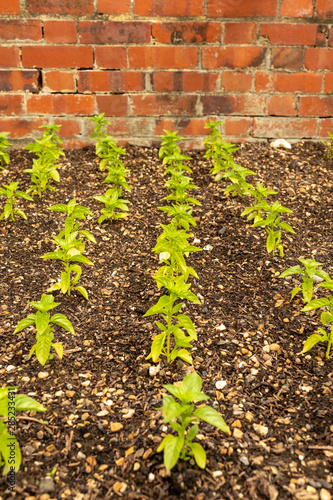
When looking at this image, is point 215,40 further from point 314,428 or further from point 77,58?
point 314,428

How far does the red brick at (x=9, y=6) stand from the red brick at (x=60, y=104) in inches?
21.5

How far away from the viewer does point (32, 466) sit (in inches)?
56.7

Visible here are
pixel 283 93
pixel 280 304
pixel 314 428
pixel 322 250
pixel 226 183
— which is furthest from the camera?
pixel 283 93

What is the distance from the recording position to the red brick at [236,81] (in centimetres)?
332

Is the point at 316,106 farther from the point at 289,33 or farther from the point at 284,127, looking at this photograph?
the point at 289,33

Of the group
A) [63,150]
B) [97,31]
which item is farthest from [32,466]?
[97,31]

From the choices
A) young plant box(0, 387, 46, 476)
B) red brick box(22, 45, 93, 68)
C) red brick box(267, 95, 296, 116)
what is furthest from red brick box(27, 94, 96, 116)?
young plant box(0, 387, 46, 476)

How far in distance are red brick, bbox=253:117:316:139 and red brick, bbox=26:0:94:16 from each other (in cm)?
141

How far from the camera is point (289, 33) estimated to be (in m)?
3.24

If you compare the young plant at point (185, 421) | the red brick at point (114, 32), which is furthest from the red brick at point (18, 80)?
the young plant at point (185, 421)

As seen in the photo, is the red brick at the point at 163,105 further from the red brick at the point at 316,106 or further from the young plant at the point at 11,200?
the young plant at the point at 11,200

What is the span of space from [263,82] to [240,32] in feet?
1.23

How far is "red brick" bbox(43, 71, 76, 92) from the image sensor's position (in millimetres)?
3260

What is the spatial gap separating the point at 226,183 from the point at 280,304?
3.94 ft
